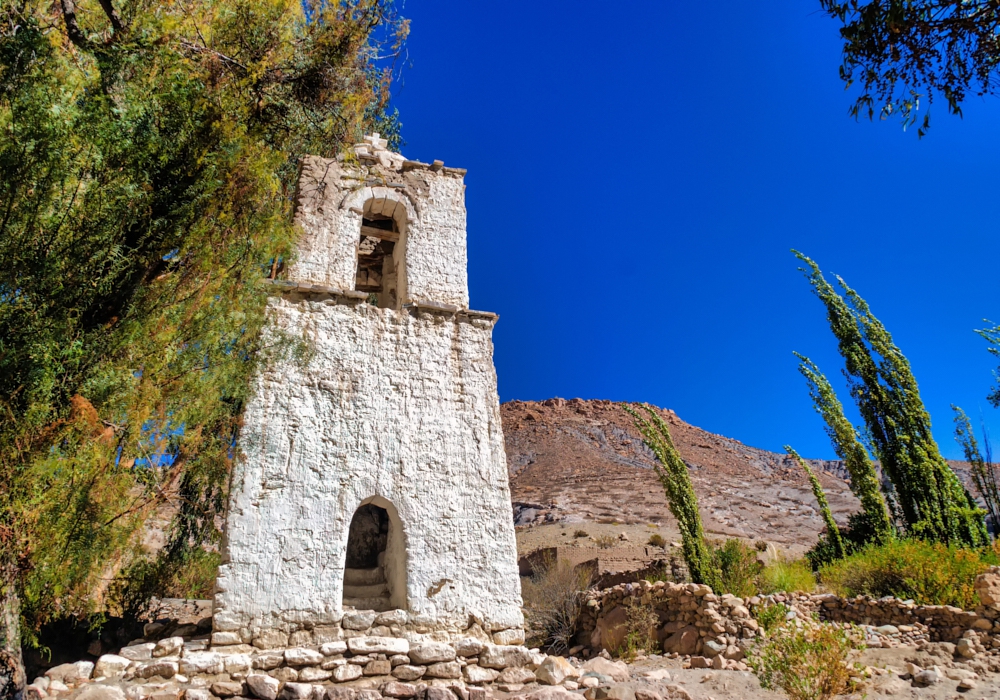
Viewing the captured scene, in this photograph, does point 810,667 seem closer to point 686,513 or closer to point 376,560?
point 376,560

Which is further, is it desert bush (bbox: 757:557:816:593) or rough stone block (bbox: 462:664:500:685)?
desert bush (bbox: 757:557:816:593)

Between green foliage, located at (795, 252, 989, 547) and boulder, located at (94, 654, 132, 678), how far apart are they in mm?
12632

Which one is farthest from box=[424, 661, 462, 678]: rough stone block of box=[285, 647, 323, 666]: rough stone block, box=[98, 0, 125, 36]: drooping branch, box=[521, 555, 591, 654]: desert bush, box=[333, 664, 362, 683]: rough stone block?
box=[98, 0, 125, 36]: drooping branch

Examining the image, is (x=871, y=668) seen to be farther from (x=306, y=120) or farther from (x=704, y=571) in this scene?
(x=306, y=120)

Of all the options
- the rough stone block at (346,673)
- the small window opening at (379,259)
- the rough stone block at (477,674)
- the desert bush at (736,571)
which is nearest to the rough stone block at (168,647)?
the rough stone block at (346,673)

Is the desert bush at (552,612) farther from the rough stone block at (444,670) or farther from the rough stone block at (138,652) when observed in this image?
the rough stone block at (138,652)

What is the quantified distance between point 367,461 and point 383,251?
4.35 meters

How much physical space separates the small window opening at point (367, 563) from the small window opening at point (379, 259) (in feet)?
10.1

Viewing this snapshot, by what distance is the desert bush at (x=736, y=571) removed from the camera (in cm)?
1016

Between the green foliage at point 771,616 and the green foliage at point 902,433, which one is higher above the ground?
the green foliage at point 902,433

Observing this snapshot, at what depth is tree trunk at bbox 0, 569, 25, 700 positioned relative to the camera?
412 cm

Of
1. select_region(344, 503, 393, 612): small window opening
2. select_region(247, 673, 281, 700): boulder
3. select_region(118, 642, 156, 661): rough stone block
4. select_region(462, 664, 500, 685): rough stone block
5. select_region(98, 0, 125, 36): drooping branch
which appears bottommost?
select_region(462, 664, 500, 685): rough stone block

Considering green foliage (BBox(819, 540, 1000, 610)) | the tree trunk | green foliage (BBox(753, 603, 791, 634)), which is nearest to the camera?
the tree trunk

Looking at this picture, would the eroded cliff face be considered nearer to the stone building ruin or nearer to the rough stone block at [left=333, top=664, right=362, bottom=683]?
the stone building ruin
